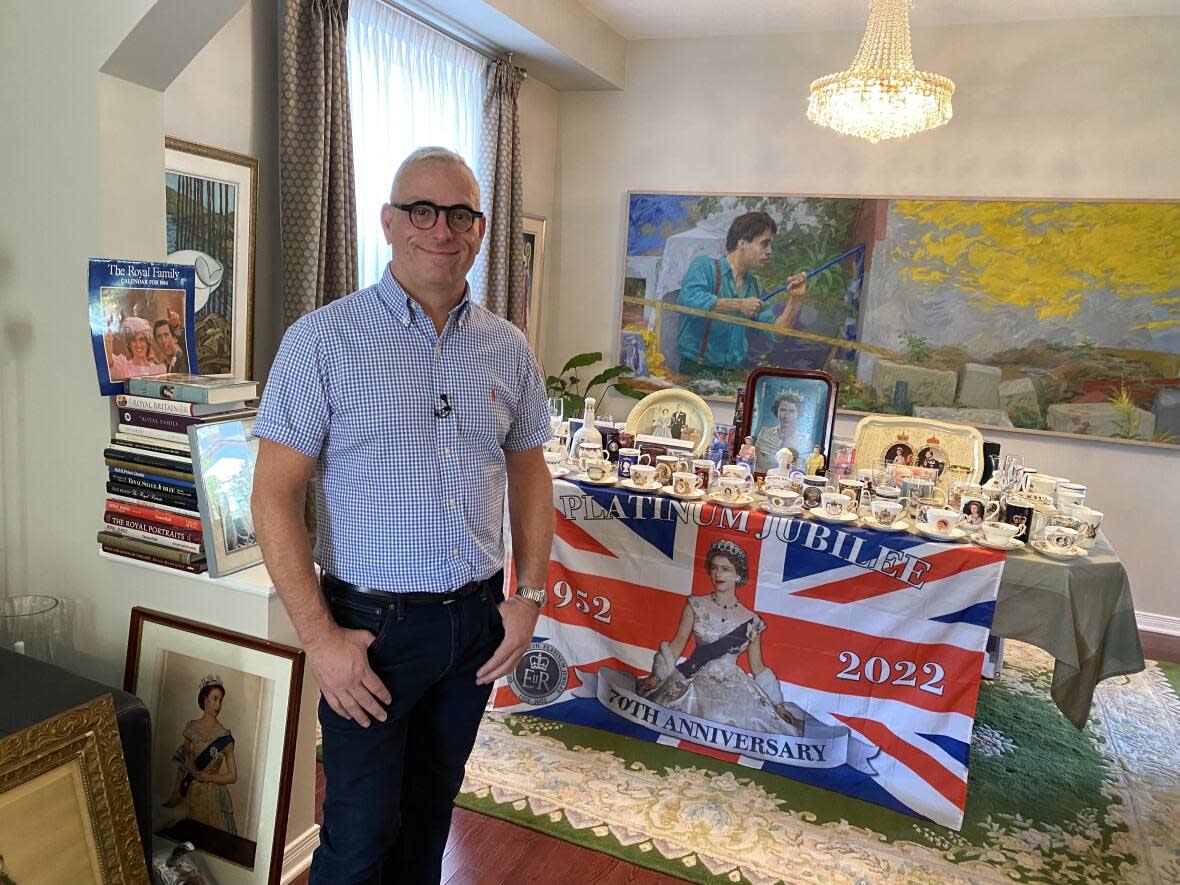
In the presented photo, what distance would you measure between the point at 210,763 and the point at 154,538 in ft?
1.71

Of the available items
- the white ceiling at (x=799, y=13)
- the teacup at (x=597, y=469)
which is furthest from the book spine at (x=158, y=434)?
the white ceiling at (x=799, y=13)

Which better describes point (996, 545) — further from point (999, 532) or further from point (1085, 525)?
point (1085, 525)

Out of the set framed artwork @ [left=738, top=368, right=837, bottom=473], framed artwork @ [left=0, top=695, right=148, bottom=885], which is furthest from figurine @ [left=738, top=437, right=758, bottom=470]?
framed artwork @ [left=0, top=695, right=148, bottom=885]

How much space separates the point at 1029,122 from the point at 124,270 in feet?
14.0

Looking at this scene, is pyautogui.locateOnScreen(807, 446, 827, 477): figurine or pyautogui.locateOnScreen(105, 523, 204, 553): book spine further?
pyautogui.locateOnScreen(807, 446, 827, 477): figurine

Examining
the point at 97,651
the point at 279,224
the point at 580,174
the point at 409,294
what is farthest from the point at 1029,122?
the point at 97,651

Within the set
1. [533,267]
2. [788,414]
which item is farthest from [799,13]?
[788,414]

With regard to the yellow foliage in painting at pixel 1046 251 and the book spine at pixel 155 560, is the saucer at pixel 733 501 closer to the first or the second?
the book spine at pixel 155 560

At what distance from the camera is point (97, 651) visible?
198cm

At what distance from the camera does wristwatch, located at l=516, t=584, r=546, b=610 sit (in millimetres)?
1672

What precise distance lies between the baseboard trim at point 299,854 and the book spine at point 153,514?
0.85 metres

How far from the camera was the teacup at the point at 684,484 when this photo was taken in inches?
106

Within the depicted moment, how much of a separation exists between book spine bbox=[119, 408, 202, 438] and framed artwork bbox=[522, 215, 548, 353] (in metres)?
3.23

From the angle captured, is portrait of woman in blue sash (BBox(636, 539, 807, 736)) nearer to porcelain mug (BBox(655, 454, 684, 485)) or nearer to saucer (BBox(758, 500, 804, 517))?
saucer (BBox(758, 500, 804, 517))
